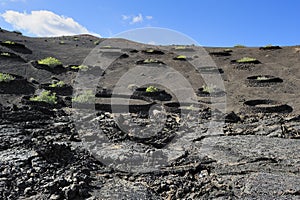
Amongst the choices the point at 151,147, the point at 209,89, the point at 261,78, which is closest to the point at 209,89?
the point at 209,89

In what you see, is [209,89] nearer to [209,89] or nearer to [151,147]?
[209,89]

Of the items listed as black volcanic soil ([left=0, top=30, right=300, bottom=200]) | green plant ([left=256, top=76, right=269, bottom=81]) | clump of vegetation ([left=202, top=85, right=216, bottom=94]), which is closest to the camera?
black volcanic soil ([left=0, top=30, right=300, bottom=200])

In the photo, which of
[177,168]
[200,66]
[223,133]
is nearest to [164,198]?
[177,168]

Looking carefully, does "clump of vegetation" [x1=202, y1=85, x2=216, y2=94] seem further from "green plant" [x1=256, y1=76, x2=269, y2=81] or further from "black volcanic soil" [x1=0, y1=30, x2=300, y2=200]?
"green plant" [x1=256, y1=76, x2=269, y2=81]

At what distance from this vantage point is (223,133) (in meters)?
13.9

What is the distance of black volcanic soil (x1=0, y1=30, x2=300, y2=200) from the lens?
8.17 metres

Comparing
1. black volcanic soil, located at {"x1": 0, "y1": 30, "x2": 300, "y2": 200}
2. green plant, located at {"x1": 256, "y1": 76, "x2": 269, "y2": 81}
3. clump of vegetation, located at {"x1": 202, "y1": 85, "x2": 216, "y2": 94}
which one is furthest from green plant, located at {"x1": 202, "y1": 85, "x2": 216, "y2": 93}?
green plant, located at {"x1": 256, "y1": 76, "x2": 269, "y2": 81}

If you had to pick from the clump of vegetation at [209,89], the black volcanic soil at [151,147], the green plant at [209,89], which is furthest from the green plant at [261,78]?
the clump of vegetation at [209,89]

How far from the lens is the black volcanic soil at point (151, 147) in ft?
26.8

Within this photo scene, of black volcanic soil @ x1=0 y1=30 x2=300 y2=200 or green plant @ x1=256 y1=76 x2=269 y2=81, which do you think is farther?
green plant @ x1=256 y1=76 x2=269 y2=81

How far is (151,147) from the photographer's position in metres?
11.8

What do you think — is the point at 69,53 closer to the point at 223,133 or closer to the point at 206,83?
the point at 206,83

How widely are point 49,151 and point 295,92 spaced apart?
59.1 feet

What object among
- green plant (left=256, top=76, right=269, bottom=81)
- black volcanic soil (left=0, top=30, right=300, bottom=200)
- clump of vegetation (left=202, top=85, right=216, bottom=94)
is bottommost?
black volcanic soil (left=0, top=30, right=300, bottom=200)
